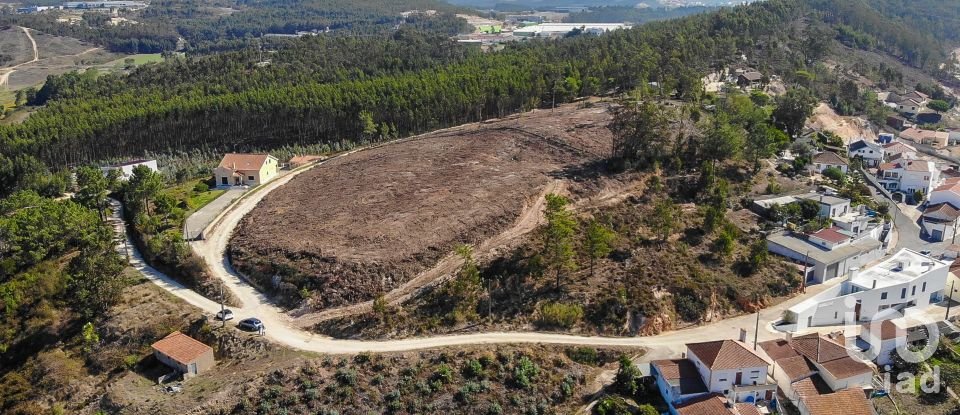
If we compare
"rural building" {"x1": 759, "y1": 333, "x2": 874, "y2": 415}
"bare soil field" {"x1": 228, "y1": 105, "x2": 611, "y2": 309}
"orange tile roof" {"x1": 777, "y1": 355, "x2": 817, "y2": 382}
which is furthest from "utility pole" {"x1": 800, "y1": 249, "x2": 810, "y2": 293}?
"bare soil field" {"x1": 228, "y1": 105, "x2": 611, "y2": 309}

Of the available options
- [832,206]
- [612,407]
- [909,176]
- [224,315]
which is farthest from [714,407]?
[909,176]

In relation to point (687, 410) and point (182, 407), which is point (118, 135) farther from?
point (687, 410)

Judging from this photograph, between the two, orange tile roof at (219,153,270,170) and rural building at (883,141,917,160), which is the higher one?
orange tile roof at (219,153,270,170)

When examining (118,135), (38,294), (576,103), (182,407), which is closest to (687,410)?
(182,407)

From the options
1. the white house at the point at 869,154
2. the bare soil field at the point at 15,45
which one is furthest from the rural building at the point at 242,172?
the bare soil field at the point at 15,45

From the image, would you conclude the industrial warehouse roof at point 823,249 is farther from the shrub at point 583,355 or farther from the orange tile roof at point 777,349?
the shrub at point 583,355

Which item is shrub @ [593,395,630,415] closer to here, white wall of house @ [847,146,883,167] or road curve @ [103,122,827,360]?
road curve @ [103,122,827,360]
